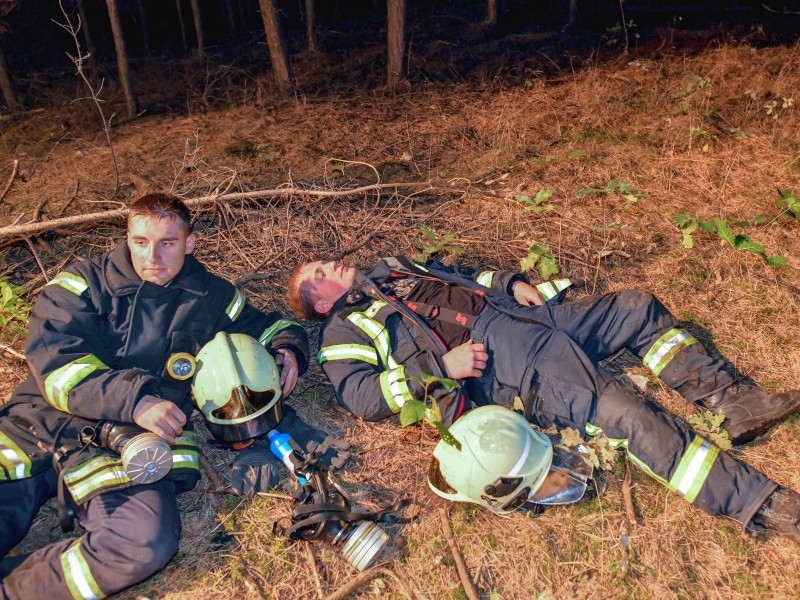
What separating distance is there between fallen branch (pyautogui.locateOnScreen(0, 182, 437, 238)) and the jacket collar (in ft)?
4.42

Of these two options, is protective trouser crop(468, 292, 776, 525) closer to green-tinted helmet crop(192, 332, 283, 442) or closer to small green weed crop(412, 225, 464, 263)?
small green weed crop(412, 225, 464, 263)

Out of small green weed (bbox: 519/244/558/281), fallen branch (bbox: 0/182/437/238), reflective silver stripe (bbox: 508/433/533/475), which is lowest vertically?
reflective silver stripe (bbox: 508/433/533/475)

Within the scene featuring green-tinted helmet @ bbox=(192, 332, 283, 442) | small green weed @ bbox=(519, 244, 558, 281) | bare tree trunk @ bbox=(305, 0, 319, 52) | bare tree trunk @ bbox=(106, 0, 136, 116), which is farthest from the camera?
bare tree trunk @ bbox=(305, 0, 319, 52)

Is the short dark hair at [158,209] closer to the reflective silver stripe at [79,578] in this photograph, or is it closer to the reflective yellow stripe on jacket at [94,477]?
the reflective yellow stripe on jacket at [94,477]

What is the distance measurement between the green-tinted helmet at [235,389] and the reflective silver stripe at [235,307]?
49 centimetres

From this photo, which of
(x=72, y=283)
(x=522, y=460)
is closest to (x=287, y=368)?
(x=72, y=283)

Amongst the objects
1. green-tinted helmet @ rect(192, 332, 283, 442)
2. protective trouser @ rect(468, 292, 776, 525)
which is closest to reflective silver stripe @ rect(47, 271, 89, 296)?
green-tinted helmet @ rect(192, 332, 283, 442)

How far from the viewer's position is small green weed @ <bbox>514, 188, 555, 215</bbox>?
5.41 metres

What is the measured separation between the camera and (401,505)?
3395 millimetres

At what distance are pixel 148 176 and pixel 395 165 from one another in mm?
2598

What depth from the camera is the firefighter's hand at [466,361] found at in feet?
11.9

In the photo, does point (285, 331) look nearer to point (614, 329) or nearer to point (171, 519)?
point (171, 519)

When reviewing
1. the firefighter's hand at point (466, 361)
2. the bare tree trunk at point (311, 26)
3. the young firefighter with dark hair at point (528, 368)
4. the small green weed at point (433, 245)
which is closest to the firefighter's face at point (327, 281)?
the young firefighter with dark hair at point (528, 368)

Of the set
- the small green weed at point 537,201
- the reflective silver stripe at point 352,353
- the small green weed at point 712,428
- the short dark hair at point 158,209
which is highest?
the short dark hair at point 158,209
